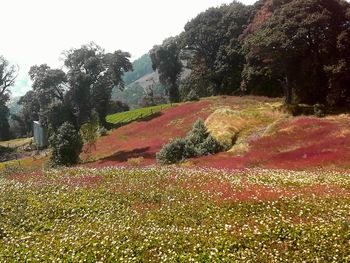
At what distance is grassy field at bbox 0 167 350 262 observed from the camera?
18.6 metres

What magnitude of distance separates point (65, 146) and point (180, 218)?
44378mm

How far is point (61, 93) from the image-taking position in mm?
93062

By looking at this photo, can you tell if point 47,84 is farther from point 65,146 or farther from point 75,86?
point 65,146

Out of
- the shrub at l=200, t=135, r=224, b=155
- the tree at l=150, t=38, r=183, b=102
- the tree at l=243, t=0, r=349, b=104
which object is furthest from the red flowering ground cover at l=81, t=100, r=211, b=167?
the tree at l=150, t=38, r=183, b=102

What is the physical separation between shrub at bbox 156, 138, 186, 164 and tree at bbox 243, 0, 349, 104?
72.7 ft

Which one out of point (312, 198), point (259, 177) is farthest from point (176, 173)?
point (312, 198)

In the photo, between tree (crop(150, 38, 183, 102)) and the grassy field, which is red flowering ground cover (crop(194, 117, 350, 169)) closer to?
the grassy field

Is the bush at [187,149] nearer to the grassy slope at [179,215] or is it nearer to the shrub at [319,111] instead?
the grassy slope at [179,215]

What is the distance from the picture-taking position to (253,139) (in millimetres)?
55156

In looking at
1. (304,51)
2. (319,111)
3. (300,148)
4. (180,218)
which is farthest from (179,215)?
(304,51)

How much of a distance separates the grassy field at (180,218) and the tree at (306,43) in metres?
33.6

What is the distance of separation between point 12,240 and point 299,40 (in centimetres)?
5290

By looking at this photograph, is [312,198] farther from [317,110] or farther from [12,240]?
[317,110]

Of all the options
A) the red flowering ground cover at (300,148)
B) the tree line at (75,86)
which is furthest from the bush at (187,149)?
the tree line at (75,86)
